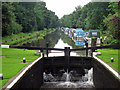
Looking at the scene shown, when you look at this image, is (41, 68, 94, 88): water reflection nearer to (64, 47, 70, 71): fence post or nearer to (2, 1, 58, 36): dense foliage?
(64, 47, 70, 71): fence post

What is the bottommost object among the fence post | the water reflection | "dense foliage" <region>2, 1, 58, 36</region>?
the water reflection

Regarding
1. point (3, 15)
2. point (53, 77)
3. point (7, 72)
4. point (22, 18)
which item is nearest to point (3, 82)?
point (7, 72)

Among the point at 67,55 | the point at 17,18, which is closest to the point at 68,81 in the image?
the point at 67,55

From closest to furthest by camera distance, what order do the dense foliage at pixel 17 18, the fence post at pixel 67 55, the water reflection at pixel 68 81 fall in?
the water reflection at pixel 68 81, the fence post at pixel 67 55, the dense foliage at pixel 17 18

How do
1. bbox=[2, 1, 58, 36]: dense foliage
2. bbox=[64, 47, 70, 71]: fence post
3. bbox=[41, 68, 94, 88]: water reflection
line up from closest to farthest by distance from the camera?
bbox=[41, 68, 94, 88]: water reflection, bbox=[64, 47, 70, 71]: fence post, bbox=[2, 1, 58, 36]: dense foliage

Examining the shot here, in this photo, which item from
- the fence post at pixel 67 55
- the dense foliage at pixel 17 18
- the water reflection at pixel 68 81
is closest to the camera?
the water reflection at pixel 68 81

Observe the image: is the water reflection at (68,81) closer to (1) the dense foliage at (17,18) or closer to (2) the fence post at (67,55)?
(2) the fence post at (67,55)

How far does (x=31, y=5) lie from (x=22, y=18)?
64.5ft

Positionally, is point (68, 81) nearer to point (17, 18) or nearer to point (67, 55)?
point (67, 55)

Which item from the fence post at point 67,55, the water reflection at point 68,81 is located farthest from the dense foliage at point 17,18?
the water reflection at point 68,81

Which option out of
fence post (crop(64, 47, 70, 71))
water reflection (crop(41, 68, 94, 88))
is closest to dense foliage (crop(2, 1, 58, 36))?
fence post (crop(64, 47, 70, 71))

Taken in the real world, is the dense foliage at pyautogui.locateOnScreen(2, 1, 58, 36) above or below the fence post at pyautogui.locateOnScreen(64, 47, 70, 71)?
above

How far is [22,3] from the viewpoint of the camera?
2758 inches

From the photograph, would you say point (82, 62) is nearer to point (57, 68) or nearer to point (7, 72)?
point (57, 68)
